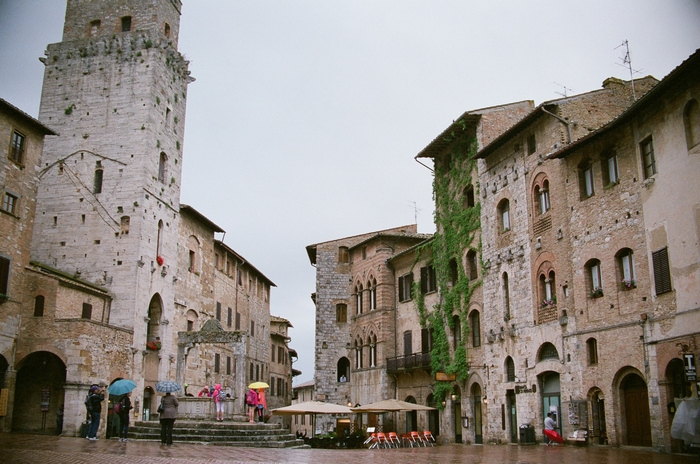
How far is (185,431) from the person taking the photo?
2286 cm

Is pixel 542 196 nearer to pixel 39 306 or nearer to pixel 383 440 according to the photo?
pixel 383 440

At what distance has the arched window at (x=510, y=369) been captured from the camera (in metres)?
28.6

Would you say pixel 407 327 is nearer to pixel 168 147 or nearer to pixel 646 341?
pixel 168 147

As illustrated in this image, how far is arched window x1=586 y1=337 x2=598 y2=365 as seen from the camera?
23.3 metres

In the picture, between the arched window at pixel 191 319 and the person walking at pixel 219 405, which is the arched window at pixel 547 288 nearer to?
the person walking at pixel 219 405

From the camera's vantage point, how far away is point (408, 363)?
37.5m

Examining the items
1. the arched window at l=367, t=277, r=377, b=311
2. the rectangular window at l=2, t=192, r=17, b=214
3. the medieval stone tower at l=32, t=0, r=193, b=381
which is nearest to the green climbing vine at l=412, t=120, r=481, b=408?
the arched window at l=367, t=277, r=377, b=311

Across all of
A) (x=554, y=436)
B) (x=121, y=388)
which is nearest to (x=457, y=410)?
(x=554, y=436)

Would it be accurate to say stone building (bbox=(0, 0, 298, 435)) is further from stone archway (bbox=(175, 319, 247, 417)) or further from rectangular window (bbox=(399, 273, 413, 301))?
rectangular window (bbox=(399, 273, 413, 301))

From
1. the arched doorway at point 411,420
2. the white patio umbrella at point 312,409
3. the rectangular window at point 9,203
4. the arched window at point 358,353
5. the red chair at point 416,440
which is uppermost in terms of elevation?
the rectangular window at point 9,203

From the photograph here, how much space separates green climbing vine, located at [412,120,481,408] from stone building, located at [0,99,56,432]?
17938mm

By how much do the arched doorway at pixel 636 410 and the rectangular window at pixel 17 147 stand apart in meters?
23.8

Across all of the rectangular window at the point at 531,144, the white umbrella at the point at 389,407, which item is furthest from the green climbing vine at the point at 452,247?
the rectangular window at the point at 531,144

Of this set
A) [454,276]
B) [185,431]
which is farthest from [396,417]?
[185,431]
